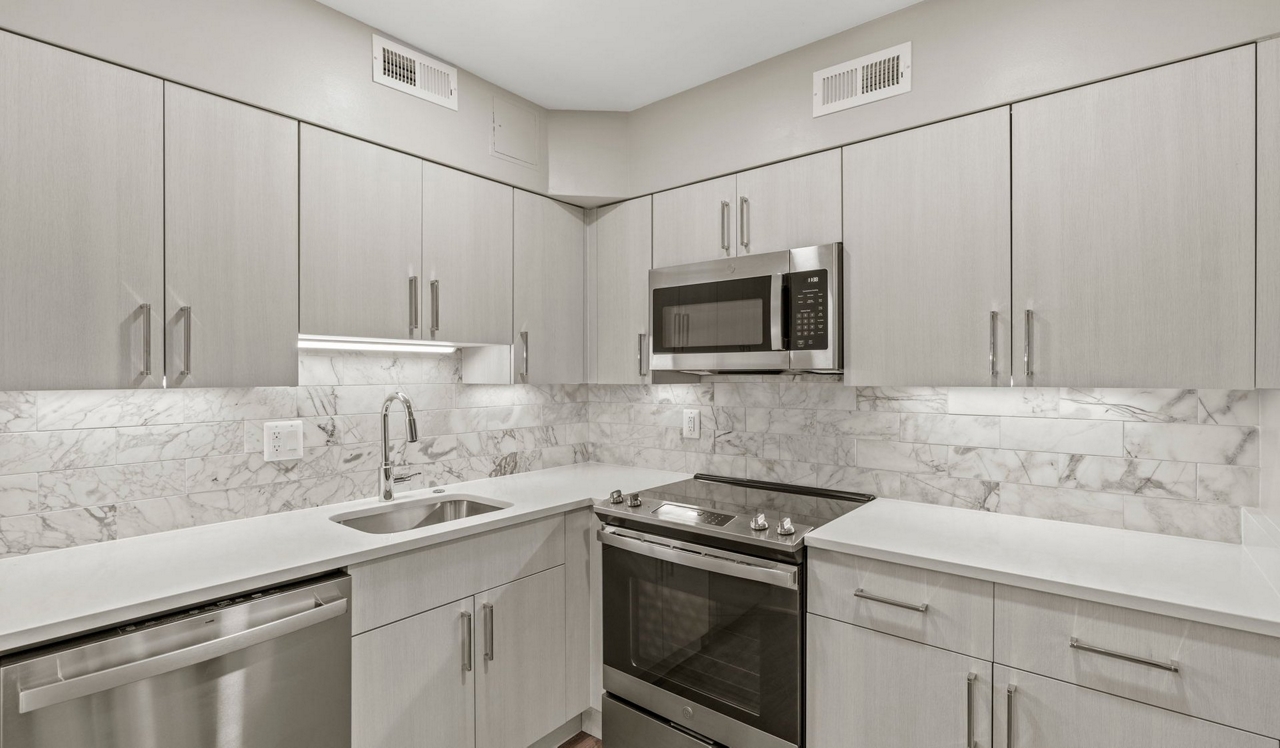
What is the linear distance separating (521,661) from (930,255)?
1877 millimetres

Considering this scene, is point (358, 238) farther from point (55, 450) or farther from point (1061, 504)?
point (1061, 504)

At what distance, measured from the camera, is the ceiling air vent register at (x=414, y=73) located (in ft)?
6.72

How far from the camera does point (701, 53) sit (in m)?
2.21

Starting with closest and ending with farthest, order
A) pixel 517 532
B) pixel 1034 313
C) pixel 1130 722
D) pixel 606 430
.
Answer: pixel 1130 722 < pixel 1034 313 < pixel 517 532 < pixel 606 430

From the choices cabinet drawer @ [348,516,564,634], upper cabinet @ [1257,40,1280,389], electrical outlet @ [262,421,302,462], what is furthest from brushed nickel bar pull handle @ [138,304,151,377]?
upper cabinet @ [1257,40,1280,389]

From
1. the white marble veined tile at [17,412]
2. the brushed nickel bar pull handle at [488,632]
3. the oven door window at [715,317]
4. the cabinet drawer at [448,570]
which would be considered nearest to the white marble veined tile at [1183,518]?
the oven door window at [715,317]

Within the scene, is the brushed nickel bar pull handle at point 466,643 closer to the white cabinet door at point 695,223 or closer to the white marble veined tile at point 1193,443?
the white cabinet door at point 695,223

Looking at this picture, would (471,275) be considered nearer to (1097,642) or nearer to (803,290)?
(803,290)

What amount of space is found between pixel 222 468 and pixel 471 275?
1.03 meters

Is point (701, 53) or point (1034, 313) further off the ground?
point (701, 53)

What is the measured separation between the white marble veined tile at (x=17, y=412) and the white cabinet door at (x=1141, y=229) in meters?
2.69

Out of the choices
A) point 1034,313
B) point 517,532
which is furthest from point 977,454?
point 517,532

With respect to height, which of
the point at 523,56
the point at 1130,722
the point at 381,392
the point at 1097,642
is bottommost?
the point at 1130,722

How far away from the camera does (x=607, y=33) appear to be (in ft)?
6.82
